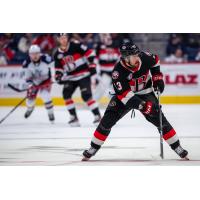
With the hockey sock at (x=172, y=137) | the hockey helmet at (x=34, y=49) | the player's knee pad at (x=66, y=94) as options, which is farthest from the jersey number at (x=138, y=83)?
the hockey helmet at (x=34, y=49)

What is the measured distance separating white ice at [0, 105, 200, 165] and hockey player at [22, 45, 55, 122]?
0.33 feet

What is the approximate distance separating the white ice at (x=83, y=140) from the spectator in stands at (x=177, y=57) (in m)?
0.69

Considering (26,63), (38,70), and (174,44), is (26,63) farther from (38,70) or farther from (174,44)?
(174,44)

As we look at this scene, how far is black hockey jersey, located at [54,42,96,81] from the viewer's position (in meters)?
6.06

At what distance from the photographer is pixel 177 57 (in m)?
7.12

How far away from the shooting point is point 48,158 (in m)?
4.73

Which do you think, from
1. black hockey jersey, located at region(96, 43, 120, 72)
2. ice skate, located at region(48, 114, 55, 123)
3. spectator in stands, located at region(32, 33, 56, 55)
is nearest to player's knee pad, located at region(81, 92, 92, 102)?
ice skate, located at region(48, 114, 55, 123)

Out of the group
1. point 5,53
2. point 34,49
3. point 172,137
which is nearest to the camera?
point 172,137

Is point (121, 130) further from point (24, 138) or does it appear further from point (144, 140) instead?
point (24, 138)

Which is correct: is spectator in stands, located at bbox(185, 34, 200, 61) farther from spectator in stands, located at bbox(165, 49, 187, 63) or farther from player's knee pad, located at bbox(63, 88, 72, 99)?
player's knee pad, located at bbox(63, 88, 72, 99)

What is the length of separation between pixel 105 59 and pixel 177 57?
89 cm

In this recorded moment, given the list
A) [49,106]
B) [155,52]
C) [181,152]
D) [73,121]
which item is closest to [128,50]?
[181,152]
